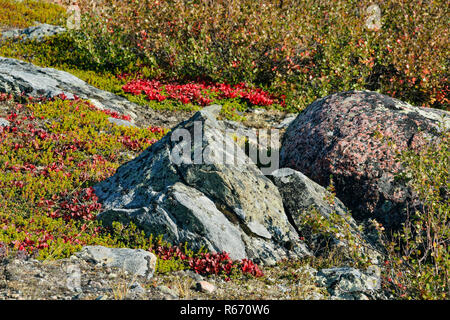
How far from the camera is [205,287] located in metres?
6.48

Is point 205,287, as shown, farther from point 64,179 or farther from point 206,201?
point 64,179

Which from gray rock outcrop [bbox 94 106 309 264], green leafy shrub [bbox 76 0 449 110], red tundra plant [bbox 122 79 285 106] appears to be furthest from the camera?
red tundra plant [bbox 122 79 285 106]

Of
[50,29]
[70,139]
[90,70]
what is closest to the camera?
[70,139]

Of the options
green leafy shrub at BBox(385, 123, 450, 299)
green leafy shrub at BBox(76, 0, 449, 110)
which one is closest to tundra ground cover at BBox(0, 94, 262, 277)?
green leafy shrub at BBox(385, 123, 450, 299)

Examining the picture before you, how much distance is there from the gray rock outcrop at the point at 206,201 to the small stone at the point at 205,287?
0.88 m

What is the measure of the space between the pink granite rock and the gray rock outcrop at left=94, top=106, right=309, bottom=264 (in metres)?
1.64

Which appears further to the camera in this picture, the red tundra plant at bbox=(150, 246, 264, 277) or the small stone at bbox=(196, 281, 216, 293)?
the red tundra plant at bbox=(150, 246, 264, 277)

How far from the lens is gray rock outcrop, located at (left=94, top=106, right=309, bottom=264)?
7480 mm

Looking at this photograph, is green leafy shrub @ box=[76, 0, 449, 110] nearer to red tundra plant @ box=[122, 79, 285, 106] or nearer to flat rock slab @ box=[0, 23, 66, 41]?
red tundra plant @ box=[122, 79, 285, 106]

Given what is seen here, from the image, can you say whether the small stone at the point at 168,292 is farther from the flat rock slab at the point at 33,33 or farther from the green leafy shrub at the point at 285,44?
the flat rock slab at the point at 33,33

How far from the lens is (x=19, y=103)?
13.3 metres

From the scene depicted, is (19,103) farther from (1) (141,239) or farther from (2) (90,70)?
(1) (141,239)

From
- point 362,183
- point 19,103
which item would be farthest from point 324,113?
point 19,103
